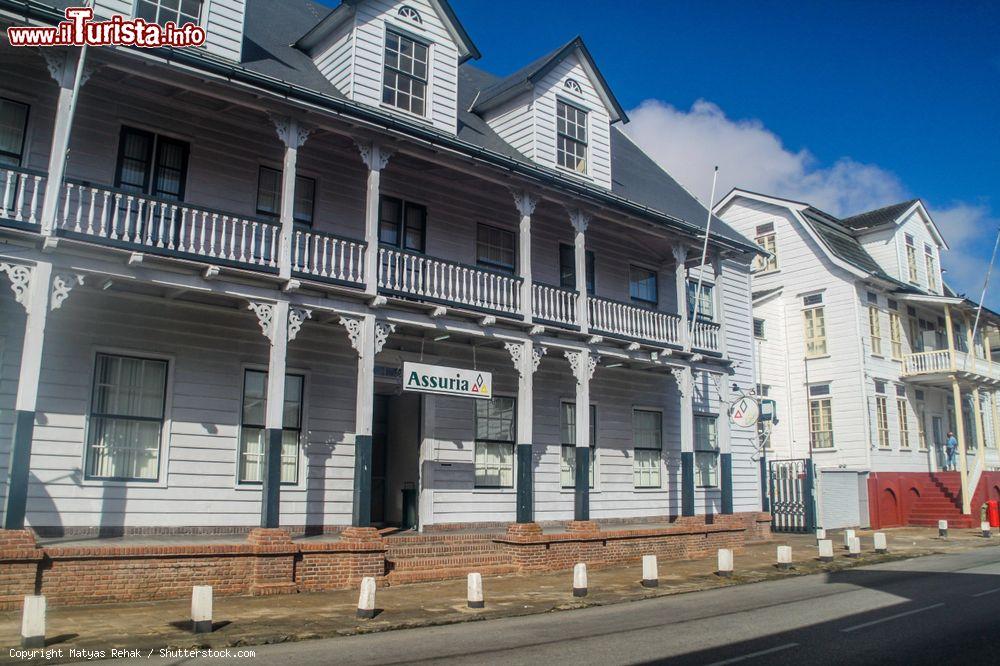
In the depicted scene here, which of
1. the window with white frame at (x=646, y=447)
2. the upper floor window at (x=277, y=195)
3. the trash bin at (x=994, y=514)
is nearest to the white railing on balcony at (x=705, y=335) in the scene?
the window with white frame at (x=646, y=447)

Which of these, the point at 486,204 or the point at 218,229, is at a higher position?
the point at 486,204

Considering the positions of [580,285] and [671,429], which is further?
[671,429]

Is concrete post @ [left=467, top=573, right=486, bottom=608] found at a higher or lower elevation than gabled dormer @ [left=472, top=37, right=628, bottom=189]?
lower

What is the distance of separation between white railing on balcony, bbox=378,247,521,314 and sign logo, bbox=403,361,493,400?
1.41m

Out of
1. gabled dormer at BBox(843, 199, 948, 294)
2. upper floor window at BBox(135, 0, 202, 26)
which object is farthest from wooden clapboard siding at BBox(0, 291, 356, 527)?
gabled dormer at BBox(843, 199, 948, 294)

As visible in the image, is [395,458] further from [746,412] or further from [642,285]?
[642,285]

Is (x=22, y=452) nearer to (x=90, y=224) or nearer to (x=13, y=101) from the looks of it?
(x=90, y=224)

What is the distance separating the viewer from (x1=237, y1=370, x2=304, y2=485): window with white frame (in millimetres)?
15562

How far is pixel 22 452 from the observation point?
11602 millimetres

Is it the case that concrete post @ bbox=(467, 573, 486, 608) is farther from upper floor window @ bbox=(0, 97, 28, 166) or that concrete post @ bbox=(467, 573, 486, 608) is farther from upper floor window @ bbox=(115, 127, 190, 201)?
upper floor window @ bbox=(0, 97, 28, 166)

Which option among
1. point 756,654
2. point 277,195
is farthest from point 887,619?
point 277,195

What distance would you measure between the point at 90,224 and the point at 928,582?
15.7 m

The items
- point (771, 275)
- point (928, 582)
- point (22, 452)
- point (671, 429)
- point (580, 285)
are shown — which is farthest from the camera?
point (771, 275)

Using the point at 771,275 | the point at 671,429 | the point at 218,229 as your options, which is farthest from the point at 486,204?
the point at 771,275
